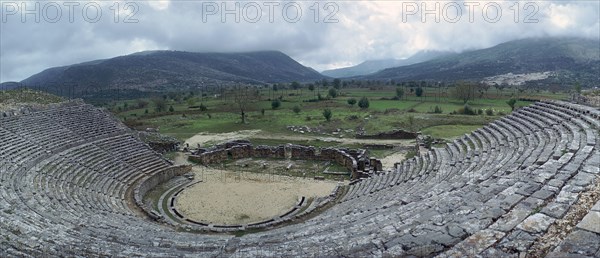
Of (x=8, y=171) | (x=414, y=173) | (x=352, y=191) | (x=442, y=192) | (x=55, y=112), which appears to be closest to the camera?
(x=442, y=192)

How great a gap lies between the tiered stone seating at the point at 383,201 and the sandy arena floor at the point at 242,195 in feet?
11.6

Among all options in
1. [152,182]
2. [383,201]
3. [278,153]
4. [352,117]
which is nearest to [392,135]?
[352,117]

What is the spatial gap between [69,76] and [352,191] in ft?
647

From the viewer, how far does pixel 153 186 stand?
96.1 ft

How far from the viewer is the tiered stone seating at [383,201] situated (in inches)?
360

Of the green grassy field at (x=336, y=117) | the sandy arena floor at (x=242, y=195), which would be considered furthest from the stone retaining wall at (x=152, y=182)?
the green grassy field at (x=336, y=117)

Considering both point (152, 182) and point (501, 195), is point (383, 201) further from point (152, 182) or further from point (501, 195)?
point (152, 182)

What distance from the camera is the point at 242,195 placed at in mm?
27234

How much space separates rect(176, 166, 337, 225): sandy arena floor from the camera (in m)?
23.8

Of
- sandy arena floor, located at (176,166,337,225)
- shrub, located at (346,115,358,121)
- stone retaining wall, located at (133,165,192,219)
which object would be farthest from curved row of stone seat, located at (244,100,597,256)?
shrub, located at (346,115,358,121)

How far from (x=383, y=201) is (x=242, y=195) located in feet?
41.8

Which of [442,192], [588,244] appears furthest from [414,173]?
[588,244]

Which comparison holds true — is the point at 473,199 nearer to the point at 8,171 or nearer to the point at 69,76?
the point at 8,171

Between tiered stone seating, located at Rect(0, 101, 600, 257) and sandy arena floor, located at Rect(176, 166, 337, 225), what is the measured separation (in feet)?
11.6
